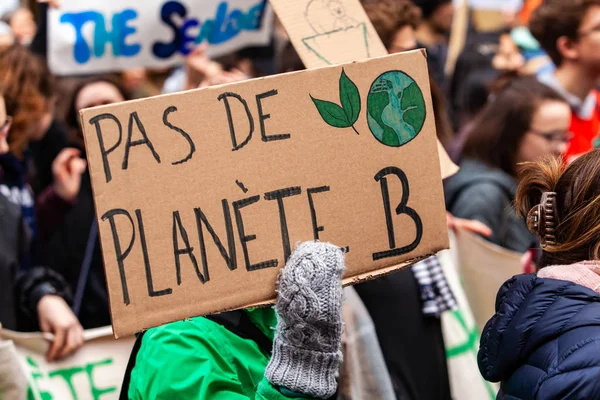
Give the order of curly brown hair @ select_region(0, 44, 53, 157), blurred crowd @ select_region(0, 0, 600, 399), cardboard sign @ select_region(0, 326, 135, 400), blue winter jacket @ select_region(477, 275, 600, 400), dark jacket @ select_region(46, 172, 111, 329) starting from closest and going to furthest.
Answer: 1. blue winter jacket @ select_region(477, 275, 600, 400)
2. cardboard sign @ select_region(0, 326, 135, 400)
3. blurred crowd @ select_region(0, 0, 600, 399)
4. curly brown hair @ select_region(0, 44, 53, 157)
5. dark jacket @ select_region(46, 172, 111, 329)

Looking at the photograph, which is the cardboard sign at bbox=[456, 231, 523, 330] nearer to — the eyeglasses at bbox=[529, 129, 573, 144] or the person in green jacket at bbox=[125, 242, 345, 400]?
the eyeglasses at bbox=[529, 129, 573, 144]

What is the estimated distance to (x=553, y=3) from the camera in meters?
4.80

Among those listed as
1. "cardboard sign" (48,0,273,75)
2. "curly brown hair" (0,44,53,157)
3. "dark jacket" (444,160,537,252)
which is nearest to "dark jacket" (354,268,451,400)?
"dark jacket" (444,160,537,252)

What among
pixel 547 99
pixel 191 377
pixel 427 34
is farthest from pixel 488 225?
pixel 427 34

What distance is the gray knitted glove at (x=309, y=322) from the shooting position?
6.21 feet

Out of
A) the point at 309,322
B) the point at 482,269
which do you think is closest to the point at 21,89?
the point at 482,269

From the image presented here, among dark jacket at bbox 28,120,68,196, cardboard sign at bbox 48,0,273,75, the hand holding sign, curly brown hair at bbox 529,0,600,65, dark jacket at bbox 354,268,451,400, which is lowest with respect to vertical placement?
dark jacket at bbox 354,268,451,400

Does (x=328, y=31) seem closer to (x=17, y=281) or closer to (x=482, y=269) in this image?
(x=17, y=281)

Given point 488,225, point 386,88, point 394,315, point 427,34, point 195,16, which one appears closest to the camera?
point 386,88

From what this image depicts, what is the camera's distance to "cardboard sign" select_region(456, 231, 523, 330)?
147 inches

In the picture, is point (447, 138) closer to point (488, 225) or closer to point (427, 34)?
point (488, 225)

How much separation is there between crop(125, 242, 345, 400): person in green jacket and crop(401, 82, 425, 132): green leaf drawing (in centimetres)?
38

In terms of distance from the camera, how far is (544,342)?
5.78ft

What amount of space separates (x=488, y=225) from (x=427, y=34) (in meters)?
4.41
